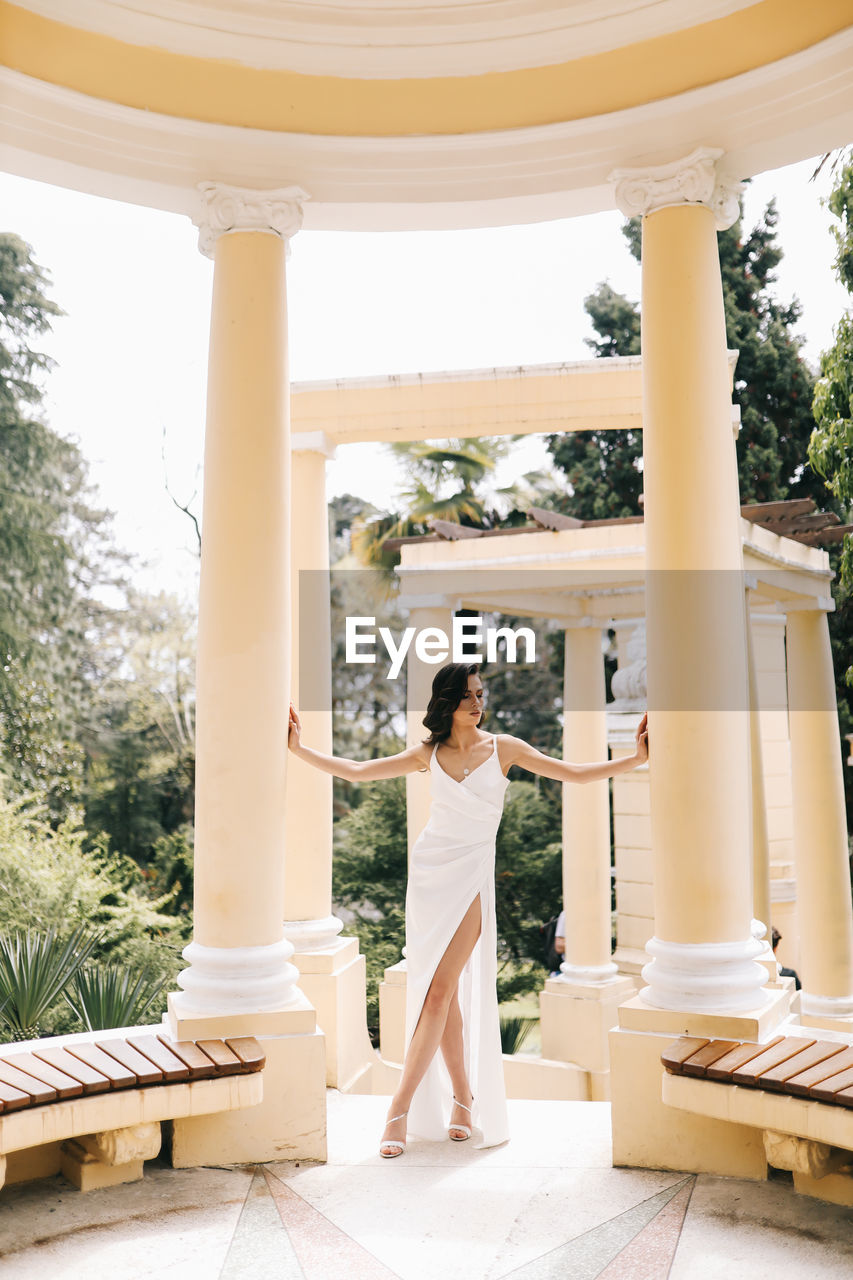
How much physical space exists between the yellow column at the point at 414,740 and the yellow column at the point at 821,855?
729cm

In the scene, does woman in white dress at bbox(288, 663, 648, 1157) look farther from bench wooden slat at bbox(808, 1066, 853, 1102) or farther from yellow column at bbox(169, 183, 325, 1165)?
bench wooden slat at bbox(808, 1066, 853, 1102)

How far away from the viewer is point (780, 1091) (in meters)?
8.54

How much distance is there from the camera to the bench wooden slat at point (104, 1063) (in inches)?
353

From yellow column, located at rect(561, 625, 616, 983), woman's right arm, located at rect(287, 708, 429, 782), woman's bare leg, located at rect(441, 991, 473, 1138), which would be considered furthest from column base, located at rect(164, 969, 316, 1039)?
yellow column, located at rect(561, 625, 616, 983)

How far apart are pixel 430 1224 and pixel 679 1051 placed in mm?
2559

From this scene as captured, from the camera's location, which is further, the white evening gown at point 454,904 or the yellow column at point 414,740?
the yellow column at point 414,740

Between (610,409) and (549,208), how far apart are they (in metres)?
5.30

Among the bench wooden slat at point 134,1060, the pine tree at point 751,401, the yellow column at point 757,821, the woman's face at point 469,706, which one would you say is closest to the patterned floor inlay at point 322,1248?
the bench wooden slat at point 134,1060

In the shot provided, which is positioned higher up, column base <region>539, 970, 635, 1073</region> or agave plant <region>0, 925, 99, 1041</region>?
agave plant <region>0, 925, 99, 1041</region>

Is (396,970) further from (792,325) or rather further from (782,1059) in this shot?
(792,325)

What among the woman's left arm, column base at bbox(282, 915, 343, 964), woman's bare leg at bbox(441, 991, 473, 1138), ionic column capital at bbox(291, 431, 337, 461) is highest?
ionic column capital at bbox(291, 431, 337, 461)

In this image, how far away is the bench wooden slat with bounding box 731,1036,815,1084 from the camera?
8.73 metres

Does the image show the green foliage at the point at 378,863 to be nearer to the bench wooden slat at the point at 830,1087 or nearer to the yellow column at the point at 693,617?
the yellow column at the point at 693,617

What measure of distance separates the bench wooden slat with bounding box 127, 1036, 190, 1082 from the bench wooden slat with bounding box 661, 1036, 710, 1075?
4.12 meters
